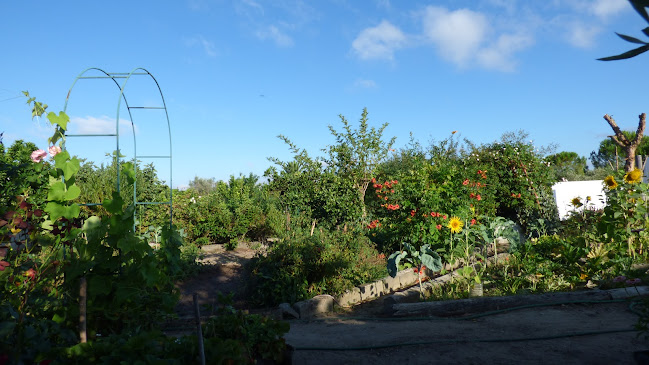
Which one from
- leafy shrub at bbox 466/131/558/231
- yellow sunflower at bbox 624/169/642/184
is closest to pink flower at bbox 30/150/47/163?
yellow sunflower at bbox 624/169/642/184

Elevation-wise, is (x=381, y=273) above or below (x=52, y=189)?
below

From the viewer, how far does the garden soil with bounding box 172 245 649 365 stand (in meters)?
3.34

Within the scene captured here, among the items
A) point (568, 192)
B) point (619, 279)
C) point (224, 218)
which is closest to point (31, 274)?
point (619, 279)

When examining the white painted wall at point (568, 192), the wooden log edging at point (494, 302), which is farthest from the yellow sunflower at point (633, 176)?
the white painted wall at point (568, 192)

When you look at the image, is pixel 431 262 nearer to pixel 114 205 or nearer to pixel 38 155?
pixel 114 205

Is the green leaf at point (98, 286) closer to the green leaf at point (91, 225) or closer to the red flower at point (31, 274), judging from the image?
the green leaf at point (91, 225)

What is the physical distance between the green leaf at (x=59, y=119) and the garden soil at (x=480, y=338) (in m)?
2.62

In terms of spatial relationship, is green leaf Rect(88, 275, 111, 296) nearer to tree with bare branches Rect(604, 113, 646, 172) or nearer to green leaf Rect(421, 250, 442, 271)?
green leaf Rect(421, 250, 442, 271)

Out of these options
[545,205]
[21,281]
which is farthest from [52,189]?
[545,205]

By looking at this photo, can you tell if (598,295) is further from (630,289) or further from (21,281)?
(21,281)

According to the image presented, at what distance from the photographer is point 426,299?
547 cm

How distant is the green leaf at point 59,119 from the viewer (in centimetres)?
410

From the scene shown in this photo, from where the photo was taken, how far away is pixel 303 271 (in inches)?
226

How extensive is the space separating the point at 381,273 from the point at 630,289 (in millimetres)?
3193
